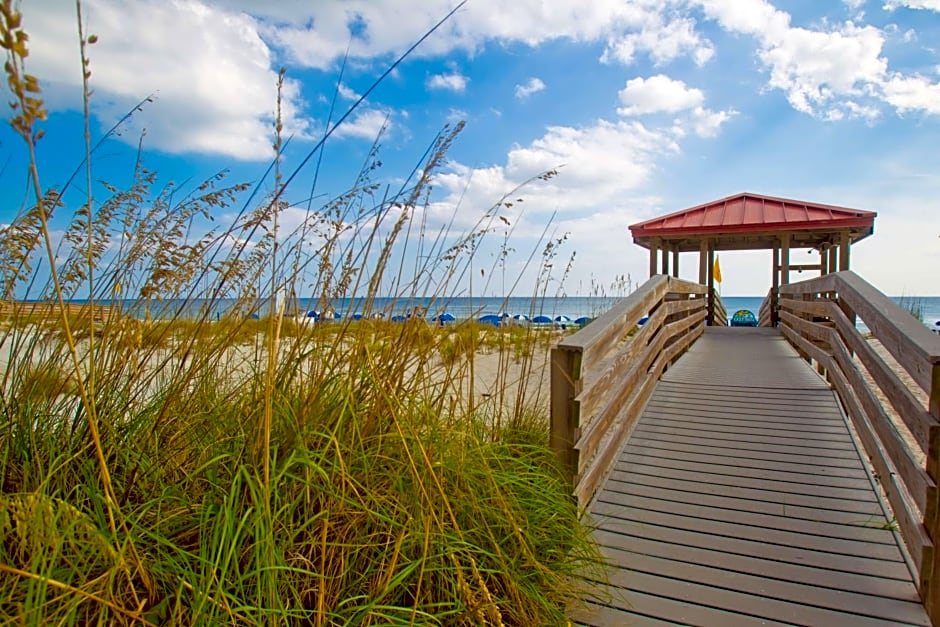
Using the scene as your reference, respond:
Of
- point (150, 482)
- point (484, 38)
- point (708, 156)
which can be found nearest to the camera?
point (150, 482)

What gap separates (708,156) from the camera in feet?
25.0

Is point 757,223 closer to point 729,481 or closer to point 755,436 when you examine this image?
point 755,436

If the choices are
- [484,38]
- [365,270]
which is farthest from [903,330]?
[484,38]

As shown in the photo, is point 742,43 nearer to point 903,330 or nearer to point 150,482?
point 903,330

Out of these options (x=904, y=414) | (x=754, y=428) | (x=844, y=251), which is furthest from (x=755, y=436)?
(x=844, y=251)

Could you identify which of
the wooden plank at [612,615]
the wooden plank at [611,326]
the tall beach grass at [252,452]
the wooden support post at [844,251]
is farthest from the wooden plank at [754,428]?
the wooden support post at [844,251]

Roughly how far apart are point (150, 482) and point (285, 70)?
1335mm

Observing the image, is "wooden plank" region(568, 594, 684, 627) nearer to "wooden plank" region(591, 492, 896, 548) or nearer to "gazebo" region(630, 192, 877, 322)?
"wooden plank" region(591, 492, 896, 548)

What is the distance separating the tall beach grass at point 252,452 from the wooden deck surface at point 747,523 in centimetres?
41

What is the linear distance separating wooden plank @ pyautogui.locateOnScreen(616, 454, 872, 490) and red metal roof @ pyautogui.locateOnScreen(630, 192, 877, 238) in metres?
7.32

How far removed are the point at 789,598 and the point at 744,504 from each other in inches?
29.1

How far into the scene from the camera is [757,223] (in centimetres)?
900

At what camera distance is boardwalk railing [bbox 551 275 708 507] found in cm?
228

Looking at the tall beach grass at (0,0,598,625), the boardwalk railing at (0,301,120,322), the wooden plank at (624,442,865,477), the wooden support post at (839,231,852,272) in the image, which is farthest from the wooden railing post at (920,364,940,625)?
the wooden support post at (839,231,852,272)
